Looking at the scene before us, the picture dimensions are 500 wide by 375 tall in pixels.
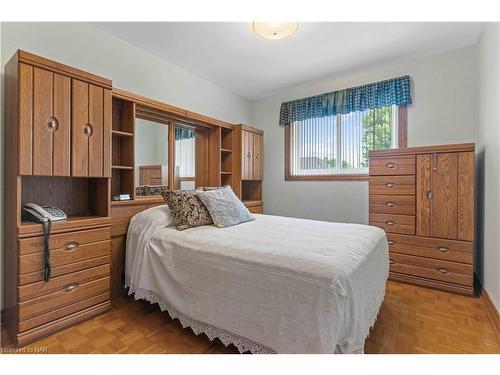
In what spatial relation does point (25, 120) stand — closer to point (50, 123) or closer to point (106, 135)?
point (50, 123)

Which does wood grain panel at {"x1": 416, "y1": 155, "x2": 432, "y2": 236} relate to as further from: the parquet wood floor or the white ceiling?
the white ceiling

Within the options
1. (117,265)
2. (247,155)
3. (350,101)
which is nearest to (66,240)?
(117,265)

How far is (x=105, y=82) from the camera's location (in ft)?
6.38

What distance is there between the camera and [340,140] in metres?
3.44

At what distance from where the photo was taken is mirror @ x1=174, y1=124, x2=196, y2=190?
300 centimetres

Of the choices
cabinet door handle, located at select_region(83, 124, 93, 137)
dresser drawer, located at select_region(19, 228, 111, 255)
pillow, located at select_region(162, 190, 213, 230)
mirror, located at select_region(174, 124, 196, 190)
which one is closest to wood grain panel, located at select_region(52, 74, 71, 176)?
cabinet door handle, located at select_region(83, 124, 93, 137)

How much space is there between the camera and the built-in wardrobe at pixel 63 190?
61.1 inches

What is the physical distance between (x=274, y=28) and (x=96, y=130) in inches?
61.9

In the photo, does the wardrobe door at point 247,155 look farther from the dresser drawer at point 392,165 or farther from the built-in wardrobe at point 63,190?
the dresser drawer at point 392,165

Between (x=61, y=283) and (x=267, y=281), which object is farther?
(x=61, y=283)

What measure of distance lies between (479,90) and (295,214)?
8.15 feet

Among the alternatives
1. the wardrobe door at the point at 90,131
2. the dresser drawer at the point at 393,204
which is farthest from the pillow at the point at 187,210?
the dresser drawer at the point at 393,204
